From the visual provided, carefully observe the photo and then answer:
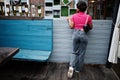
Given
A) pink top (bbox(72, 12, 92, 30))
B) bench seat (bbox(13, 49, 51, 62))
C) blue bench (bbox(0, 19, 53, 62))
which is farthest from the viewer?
blue bench (bbox(0, 19, 53, 62))

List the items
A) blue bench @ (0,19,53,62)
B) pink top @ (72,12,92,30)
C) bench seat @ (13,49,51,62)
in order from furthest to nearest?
blue bench @ (0,19,53,62)
bench seat @ (13,49,51,62)
pink top @ (72,12,92,30)

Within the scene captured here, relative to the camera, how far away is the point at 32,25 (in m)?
3.99

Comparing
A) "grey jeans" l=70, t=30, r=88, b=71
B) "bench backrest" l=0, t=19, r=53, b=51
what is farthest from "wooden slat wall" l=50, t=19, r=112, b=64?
"grey jeans" l=70, t=30, r=88, b=71

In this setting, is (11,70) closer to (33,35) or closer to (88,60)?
(33,35)

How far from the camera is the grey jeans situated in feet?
11.2

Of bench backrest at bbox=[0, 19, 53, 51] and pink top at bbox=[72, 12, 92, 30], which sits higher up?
A: pink top at bbox=[72, 12, 92, 30]

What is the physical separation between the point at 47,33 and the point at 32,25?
384mm

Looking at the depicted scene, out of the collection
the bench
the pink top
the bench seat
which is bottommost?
the bench seat

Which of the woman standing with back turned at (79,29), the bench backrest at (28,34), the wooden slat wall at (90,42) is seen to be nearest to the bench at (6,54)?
the woman standing with back turned at (79,29)

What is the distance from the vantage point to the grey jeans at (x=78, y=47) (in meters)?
3.42

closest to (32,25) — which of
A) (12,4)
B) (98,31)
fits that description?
(12,4)

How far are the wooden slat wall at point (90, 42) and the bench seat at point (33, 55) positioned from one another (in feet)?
1.36

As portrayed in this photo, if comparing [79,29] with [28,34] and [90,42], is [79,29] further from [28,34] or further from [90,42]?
[28,34]

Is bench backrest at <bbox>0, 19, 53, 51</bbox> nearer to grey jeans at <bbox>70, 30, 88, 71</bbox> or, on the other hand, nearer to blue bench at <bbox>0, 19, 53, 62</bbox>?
blue bench at <bbox>0, 19, 53, 62</bbox>
